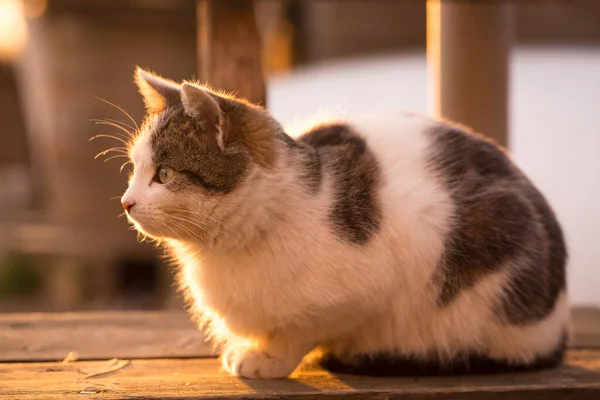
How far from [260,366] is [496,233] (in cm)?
58

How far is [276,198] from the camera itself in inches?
60.9

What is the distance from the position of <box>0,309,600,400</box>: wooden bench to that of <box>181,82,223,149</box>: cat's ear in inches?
20.8

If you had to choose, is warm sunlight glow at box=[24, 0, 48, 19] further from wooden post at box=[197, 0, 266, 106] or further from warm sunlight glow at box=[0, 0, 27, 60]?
wooden post at box=[197, 0, 266, 106]

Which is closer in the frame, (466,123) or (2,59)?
(466,123)

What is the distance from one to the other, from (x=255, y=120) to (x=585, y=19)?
4032 mm

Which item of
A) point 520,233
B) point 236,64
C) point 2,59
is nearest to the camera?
point 520,233

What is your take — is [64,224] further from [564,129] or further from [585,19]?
[585,19]

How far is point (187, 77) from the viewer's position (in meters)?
5.34

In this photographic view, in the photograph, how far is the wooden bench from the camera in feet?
5.15

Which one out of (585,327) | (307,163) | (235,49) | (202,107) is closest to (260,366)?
(307,163)

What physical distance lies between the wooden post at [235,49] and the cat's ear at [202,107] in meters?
0.77

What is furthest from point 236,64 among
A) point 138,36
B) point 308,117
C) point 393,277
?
point 138,36

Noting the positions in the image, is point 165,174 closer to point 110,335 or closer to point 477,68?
point 110,335

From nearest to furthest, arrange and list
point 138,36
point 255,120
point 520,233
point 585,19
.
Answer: point 255,120, point 520,233, point 585,19, point 138,36
